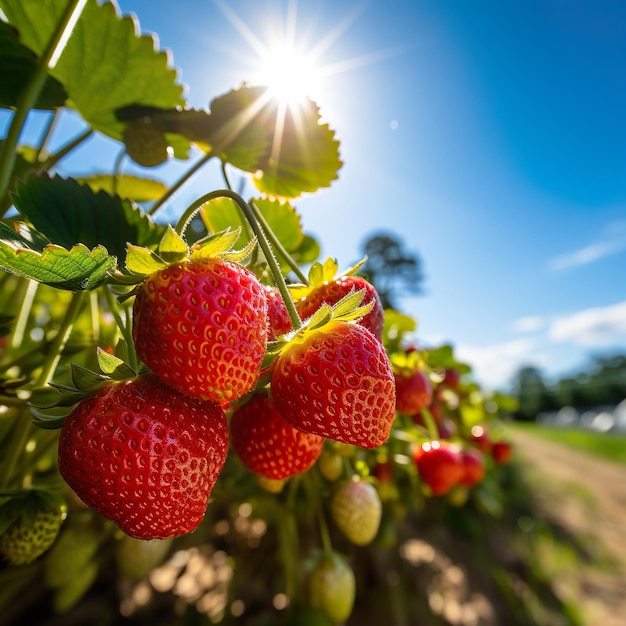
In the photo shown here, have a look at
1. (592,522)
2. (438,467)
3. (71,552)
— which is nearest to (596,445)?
(592,522)

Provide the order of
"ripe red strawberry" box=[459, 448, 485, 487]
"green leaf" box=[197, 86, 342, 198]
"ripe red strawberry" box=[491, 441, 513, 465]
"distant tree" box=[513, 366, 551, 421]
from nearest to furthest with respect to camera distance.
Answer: "green leaf" box=[197, 86, 342, 198], "ripe red strawberry" box=[459, 448, 485, 487], "ripe red strawberry" box=[491, 441, 513, 465], "distant tree" box=[513, 366, 551, 421]

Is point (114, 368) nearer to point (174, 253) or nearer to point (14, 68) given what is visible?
point (174, 253)

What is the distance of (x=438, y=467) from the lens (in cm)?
73

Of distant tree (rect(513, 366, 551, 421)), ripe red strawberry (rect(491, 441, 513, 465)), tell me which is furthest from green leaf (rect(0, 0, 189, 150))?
distant tree (rect(513, 366, 551, 421))

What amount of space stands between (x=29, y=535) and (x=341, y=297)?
1.05 feet

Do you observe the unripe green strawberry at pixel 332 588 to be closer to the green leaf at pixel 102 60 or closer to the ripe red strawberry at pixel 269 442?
the ripe red strawberry at pixel 269 442

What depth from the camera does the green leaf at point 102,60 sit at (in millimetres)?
487

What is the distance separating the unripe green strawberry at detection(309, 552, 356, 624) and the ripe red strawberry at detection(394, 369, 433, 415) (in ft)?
1.00

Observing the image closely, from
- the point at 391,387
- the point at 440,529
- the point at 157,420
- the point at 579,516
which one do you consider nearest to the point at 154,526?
the point at 157,420

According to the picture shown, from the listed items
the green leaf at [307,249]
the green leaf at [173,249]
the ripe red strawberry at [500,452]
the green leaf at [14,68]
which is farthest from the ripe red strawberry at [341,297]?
the ripe red strawberry at [500,452]

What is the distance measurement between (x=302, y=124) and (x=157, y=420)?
0.35 meters

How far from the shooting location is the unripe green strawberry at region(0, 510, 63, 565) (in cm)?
40

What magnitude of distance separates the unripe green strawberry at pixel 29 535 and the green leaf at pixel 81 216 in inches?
9.0

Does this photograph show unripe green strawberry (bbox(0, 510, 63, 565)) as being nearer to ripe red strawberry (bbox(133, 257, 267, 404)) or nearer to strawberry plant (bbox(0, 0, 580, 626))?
strawberry plant (bbox(0, 0, 580, 626))
